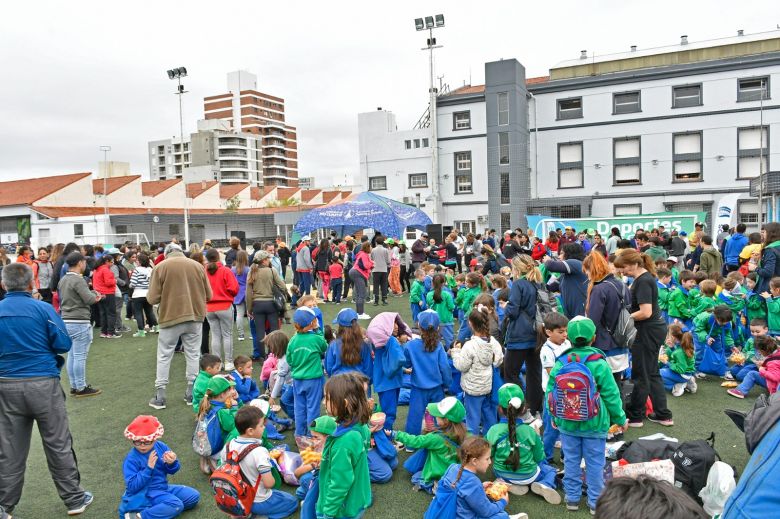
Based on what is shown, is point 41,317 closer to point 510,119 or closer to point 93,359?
point 93,359

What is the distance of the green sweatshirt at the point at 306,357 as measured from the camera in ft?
16.7

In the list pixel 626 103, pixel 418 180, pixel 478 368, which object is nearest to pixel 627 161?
pixel 626 103

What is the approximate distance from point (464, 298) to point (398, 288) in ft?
27.1

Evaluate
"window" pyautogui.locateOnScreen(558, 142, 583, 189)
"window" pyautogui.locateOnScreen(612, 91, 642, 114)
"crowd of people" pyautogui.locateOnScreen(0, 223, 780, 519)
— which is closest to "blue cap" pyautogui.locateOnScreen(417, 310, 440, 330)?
"crowd of people" pyautogui.locateOnScreen(0, 223, 780, 519)

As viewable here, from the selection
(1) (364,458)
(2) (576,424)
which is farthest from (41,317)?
(2) (576,424)

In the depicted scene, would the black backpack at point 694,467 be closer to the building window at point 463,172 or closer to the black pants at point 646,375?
the black pants at point 646,375

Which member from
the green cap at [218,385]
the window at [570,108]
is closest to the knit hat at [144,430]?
the green cap at [218,385]

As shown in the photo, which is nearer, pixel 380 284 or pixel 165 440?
pixel 165 440

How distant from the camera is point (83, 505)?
419 cm

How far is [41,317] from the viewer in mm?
3992

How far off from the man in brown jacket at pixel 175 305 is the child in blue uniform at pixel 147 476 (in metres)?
2.55

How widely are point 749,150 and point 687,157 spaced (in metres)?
3.13

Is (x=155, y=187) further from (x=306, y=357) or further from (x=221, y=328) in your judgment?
(x=306, y=357)

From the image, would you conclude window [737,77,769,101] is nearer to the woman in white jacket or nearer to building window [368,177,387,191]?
building window [368,177,387,191]
